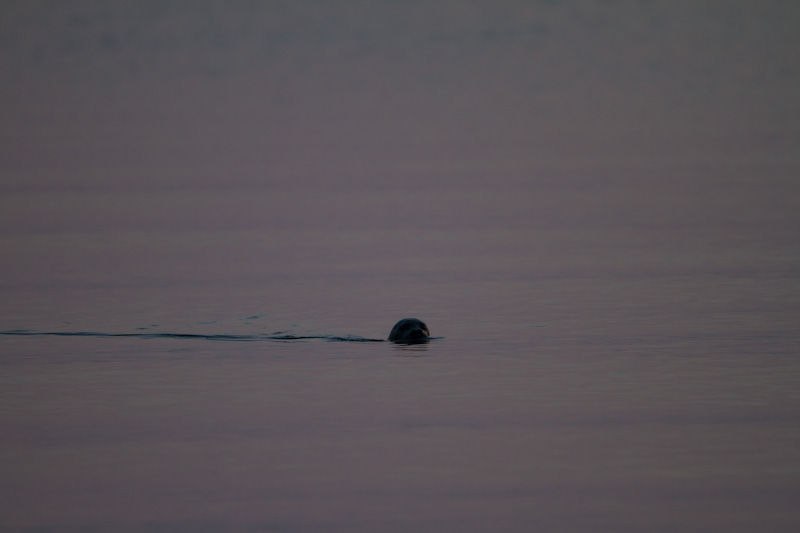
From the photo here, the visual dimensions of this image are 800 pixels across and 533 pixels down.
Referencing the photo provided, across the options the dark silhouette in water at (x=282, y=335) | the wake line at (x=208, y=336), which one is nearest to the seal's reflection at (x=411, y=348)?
the dark silhouette in water at (x=282, y=335)

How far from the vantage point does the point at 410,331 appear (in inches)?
679

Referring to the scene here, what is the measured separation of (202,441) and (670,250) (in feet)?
40.3

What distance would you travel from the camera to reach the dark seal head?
17250mm

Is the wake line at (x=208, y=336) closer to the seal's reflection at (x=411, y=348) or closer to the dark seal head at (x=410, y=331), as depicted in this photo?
the dark seal head at (x=410, y=331)

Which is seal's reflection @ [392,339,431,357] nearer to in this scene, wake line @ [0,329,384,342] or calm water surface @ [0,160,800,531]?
calm water surface @ [0,160,800,531]

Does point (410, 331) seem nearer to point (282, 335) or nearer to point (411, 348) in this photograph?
point (411, 348)

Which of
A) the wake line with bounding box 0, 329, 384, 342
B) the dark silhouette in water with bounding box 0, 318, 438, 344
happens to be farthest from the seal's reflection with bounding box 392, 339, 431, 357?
the wake line with bounding box 0, 329, 384, 342

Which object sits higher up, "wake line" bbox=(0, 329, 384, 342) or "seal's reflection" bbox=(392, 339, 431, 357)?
"wake line" bbox=(0, 329, 384, 342)

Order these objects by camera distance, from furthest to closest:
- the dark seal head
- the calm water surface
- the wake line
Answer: the wake line, the dark seal head, the calm water surface

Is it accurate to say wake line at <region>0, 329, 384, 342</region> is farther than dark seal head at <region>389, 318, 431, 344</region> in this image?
Yes

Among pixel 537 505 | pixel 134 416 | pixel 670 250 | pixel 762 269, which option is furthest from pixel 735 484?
pixel 670 250

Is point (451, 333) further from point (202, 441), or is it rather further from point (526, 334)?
point (202, 441)

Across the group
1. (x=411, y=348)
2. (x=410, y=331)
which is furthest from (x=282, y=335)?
(x=411, y=348)

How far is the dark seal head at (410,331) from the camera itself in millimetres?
17250
